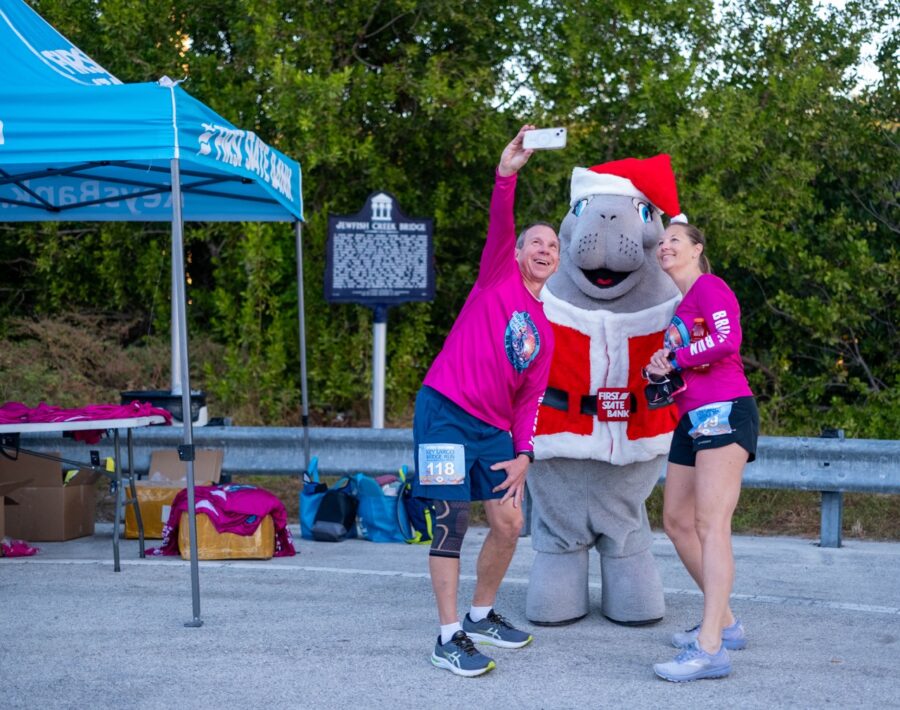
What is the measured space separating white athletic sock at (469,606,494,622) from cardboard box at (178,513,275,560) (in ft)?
7.29

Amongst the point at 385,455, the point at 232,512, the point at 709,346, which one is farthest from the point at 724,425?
the point at 385,455

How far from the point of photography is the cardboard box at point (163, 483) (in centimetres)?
748

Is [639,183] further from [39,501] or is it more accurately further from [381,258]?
[381,258]

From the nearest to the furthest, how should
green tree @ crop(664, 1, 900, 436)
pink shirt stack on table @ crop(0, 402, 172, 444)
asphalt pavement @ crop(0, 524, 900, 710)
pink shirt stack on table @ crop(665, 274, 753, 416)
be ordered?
1. asphalt pavement @ crop(0, 524, 900, 710)
2. pink shirt stack on table @ crop(665, 274, 753, 416)
3. pink shirt stack on table @ crop(0, 402, 172, 444)
4. green tree @ crop(664, 1, 900, 436)

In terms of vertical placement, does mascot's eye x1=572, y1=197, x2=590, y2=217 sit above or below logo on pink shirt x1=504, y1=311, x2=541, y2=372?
above

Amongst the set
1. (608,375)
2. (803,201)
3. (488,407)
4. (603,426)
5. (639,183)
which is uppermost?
(803,201)

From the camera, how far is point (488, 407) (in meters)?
A: 4.58

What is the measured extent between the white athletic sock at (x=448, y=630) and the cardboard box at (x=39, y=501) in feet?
12.3

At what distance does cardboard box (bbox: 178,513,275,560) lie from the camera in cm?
681

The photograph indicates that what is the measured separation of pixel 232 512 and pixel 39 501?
1.46 meters

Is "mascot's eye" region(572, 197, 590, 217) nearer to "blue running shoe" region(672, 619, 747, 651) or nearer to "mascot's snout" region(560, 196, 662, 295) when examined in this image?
"mascot's snout" region(560, 196, 662, 295)

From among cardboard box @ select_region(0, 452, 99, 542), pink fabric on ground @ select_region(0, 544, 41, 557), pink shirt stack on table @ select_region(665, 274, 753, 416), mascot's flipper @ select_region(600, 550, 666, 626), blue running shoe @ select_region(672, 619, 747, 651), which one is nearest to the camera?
pink shirt stack on table @ select_region(665, 274, 753, 416)

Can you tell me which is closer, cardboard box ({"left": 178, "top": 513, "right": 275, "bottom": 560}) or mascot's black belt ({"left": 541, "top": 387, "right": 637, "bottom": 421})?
mascot's black belt ({"left": 541, "top": 387, "right": 637, "bottom": 421})

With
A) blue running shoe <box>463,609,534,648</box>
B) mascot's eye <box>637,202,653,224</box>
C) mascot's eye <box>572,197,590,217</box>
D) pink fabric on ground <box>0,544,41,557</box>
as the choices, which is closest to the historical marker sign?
pink fabric on ground <box>0,544,41,557</box>
